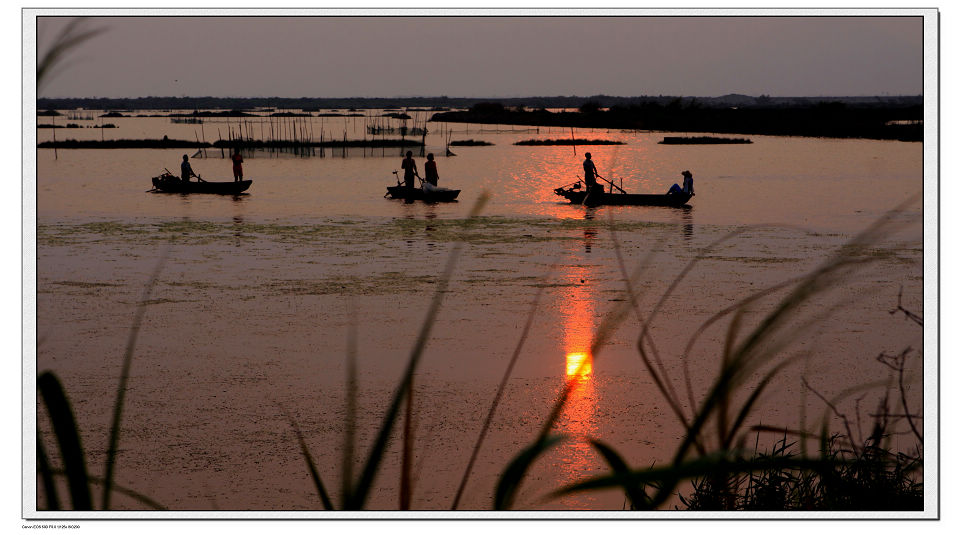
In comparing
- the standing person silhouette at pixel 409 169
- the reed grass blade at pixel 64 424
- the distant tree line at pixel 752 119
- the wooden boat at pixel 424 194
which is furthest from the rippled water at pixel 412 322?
the distant tree line at pixel 752 119

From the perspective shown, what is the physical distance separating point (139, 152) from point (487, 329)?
2445 inches

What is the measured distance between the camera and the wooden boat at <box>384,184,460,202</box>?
32369mm

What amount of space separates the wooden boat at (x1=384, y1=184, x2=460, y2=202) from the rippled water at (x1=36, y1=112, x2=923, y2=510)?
49 cm

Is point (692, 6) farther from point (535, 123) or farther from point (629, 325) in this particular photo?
point (535, 123)

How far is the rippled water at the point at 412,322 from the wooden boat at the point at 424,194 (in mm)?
488

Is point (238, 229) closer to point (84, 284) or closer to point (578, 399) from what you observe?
point (84, 284)

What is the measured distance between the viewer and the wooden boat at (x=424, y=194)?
106ft

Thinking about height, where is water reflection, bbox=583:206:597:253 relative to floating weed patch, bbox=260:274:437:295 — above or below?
above

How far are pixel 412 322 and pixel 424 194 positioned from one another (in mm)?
18674

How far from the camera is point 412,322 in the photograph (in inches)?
569

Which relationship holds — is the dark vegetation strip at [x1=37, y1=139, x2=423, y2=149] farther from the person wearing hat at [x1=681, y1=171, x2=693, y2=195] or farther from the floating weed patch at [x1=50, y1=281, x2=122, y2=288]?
the floating weed patch at [x1=50, y1=281, x2=122, y2=288]

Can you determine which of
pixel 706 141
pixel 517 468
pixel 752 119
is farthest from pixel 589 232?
pixel 752 119

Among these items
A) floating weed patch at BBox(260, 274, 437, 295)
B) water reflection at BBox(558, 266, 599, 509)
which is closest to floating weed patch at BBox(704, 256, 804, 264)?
water reflection at BBox(558, 266, 599, 509)

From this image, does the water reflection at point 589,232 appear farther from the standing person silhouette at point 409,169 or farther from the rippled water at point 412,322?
the standing person silhouette at point 409,169
